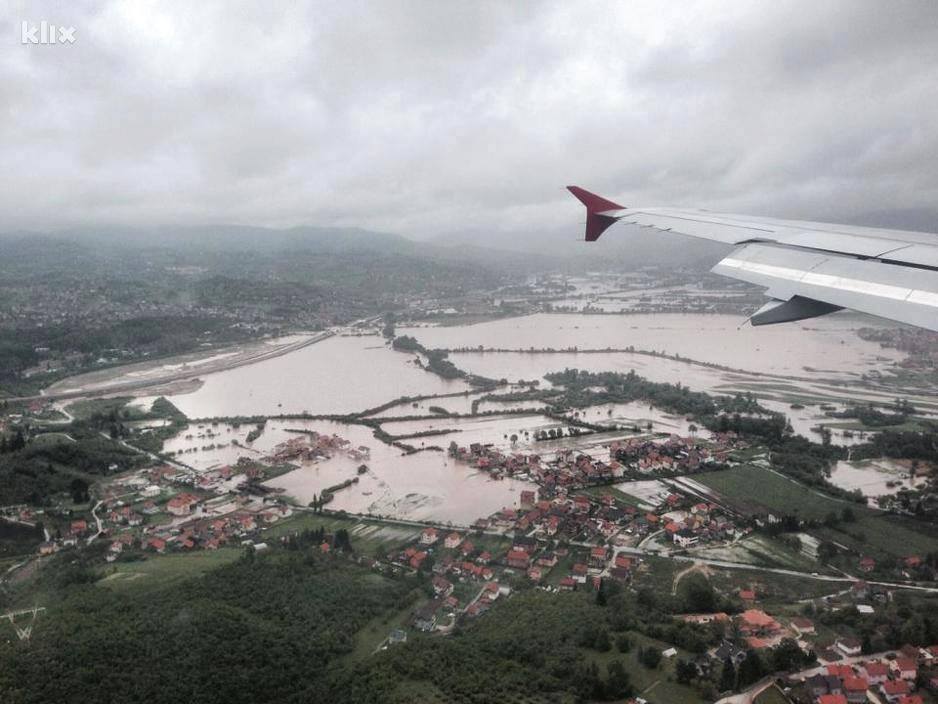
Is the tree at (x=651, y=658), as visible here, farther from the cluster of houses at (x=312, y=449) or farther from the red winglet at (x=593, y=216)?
the cluster of houses at (x=312, y=449)

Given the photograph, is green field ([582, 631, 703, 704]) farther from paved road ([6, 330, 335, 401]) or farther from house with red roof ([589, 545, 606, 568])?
paved road ([6, 330, 335, 401])

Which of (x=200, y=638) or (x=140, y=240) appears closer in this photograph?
(x=200, y=638)

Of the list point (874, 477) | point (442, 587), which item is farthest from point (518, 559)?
point (874, 477)

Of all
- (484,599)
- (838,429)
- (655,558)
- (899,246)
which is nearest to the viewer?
(899,246)

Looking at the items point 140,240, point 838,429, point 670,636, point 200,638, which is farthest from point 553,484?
point 140,240

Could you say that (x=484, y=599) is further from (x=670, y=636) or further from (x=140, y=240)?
(x=140, y=240)

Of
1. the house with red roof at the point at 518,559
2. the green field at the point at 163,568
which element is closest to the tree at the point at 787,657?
the house with red roof at the point at 518,559
